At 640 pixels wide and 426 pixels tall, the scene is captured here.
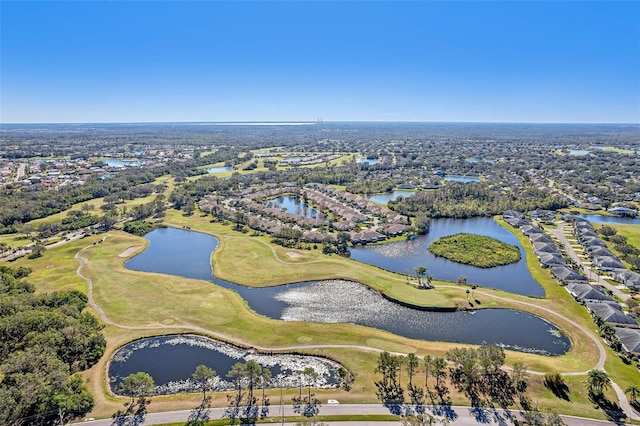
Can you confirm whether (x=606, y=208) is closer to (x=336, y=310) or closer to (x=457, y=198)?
(x=457, y=198)

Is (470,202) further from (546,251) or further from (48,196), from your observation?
(48,196)

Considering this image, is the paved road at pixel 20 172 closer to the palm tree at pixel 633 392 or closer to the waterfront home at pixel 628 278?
the palm tree at pixel 633 392

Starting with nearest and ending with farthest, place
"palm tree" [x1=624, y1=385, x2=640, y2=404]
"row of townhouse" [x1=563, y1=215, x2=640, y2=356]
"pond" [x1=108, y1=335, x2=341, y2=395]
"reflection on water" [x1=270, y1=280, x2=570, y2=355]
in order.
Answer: "palm tree" [x1=624, y1=385, x2=640, y2=404] → "pond" [x1=108, y1=335, x2=341, y2=395] → "row of townhouse" [x1=563, y1=215, x2=640, y2=356] → "reflection on water" [x1=270, y1=280, x2=570, y2=355]

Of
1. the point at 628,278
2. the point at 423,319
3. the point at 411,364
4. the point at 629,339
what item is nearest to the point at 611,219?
the point at 628,278

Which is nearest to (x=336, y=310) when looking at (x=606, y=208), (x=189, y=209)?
(x=189, y=209)

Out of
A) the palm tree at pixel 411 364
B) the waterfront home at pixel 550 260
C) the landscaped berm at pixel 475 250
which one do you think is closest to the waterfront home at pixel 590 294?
the waterfront home at pixel 550 260

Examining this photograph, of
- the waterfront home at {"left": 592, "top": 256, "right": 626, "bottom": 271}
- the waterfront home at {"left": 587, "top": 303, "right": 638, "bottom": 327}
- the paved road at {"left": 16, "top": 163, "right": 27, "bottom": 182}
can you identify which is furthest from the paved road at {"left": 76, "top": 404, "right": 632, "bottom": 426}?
the paved road at {"left": 16, "top": 163, "right": 27, "bottom": 182}

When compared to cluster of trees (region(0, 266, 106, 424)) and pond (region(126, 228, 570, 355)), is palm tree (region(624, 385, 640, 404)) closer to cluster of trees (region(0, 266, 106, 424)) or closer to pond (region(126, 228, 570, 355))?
pond (region(126, 228, 570, 355))
